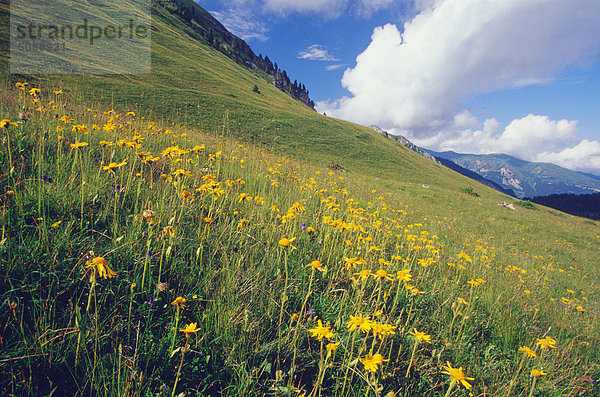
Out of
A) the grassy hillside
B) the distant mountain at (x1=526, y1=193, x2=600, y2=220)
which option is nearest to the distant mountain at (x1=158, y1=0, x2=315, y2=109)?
the grassy hillside

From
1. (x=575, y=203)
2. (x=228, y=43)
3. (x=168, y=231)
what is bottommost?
(x=575, y=203)

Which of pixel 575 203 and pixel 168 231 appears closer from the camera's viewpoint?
pixel 168 231

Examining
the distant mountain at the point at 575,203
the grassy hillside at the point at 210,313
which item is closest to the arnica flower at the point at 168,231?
the grassy hillside at the point at 210,313

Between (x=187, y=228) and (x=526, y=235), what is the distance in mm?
15466

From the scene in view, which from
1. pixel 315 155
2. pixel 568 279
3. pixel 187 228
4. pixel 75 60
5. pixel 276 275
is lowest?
pixel 568 279

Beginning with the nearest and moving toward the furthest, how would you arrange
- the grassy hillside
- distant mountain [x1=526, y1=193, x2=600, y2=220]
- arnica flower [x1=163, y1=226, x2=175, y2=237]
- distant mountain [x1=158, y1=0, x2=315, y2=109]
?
the grassy hillside, arnica flower [x1=163, y1=226, x2=175, y2=237], distant mountain [x1=526, y1=193, x2=600, y2=220], distant mountain [x1=158, y1=0, x2=315, y2=109]

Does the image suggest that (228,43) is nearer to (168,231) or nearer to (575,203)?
Result: (168,231)

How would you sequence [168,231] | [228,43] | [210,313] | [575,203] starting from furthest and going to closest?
[228,43], [575,203], [168,231], [210,313]

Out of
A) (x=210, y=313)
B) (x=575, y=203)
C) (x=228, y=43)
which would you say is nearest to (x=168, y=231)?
(x=210, y=313)

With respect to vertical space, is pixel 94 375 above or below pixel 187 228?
below

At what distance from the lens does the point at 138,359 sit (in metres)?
1.32

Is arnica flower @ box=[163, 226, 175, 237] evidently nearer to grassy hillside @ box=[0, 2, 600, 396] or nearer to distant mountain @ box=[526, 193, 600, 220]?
grassy hillside @ box=[0, 2, 600, 396]

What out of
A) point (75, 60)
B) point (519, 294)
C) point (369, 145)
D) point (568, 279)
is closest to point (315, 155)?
point (369, 145)

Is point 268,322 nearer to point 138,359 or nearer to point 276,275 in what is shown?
point 276,275
